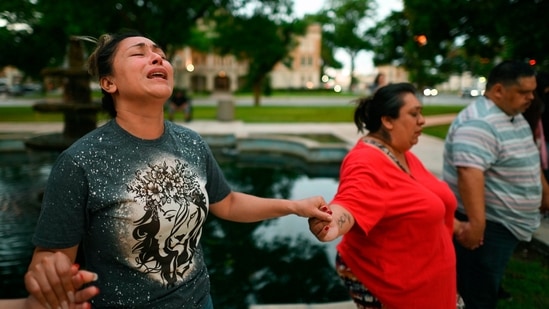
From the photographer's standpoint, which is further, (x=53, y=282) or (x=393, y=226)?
(x=393, y=226)

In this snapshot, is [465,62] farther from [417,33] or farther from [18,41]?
[18,41]

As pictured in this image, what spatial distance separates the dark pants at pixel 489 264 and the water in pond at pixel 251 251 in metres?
1.73

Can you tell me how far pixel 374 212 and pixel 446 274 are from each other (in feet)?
1.95

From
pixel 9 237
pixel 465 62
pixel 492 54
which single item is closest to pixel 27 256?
pixel 9 237

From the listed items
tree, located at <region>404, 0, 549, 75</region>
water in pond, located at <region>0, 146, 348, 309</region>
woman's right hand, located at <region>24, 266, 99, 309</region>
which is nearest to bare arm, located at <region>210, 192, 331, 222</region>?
woman's right hand, located at <region>24, 266, 99, 309</region>

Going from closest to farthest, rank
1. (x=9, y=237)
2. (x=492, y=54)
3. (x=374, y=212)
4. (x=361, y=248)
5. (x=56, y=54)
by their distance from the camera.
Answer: (x=374, y=212)
(x=361, y=248)
(x=9, y=237)
(x=492, y=54)
(x=56, y=54)

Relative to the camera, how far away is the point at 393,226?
2.38 meters

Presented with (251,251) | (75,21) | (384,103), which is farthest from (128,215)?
(75,21)

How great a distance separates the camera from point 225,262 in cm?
555

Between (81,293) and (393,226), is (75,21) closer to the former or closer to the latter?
(393,226)

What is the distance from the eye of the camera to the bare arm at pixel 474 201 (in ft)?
9.61

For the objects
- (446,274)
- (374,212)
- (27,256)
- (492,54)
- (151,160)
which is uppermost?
(492,54)

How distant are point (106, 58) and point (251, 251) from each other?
4425mm

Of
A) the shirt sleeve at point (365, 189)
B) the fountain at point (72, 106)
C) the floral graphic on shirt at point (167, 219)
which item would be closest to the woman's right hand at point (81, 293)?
the floral graphic on shirt at point (167, 219)
